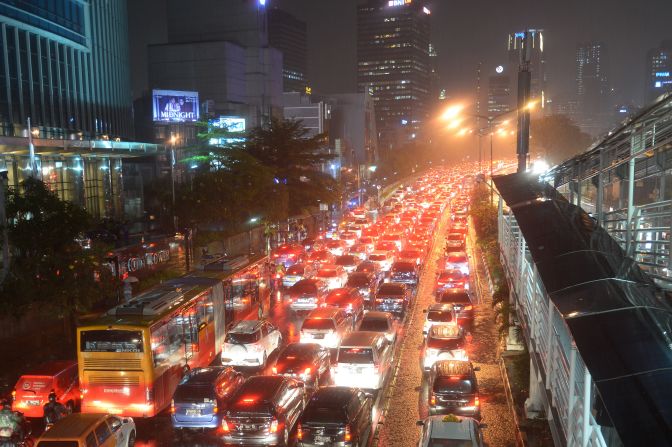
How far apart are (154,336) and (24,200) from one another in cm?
823

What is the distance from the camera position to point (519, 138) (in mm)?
20812

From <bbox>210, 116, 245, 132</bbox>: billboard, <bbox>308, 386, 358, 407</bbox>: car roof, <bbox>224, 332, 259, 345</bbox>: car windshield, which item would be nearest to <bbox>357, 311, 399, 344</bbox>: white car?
<bbox>224, 332, 259, 345</bbox>: car windshield

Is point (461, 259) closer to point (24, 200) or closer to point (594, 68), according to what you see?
point (24, 200)

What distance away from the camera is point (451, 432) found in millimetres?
11133

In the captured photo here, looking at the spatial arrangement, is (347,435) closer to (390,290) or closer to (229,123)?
(390,290)

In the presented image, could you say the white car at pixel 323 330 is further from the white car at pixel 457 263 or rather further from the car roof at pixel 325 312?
the white car at pixel 457 263

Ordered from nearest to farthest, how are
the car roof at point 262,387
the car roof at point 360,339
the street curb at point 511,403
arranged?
1. the street curb at point 511,403
2. the car roof at point 262,387
3. the car roof at point 360,339

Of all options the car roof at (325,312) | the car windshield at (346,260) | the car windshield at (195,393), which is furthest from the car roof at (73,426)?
the car windshield at (346,260)

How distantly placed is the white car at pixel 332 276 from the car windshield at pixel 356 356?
14.2 meters

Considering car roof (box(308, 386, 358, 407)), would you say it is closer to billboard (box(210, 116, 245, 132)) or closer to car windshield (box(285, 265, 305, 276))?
car windshield (box(285, 265, 305, 276))

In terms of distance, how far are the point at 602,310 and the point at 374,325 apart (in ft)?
53.2

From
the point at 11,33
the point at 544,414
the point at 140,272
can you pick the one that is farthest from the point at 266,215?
A: the point at 544,414

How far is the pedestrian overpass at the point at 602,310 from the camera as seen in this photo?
4211 mm

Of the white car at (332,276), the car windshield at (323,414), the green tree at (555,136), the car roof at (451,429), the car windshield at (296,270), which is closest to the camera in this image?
the car roof at (451,429)
